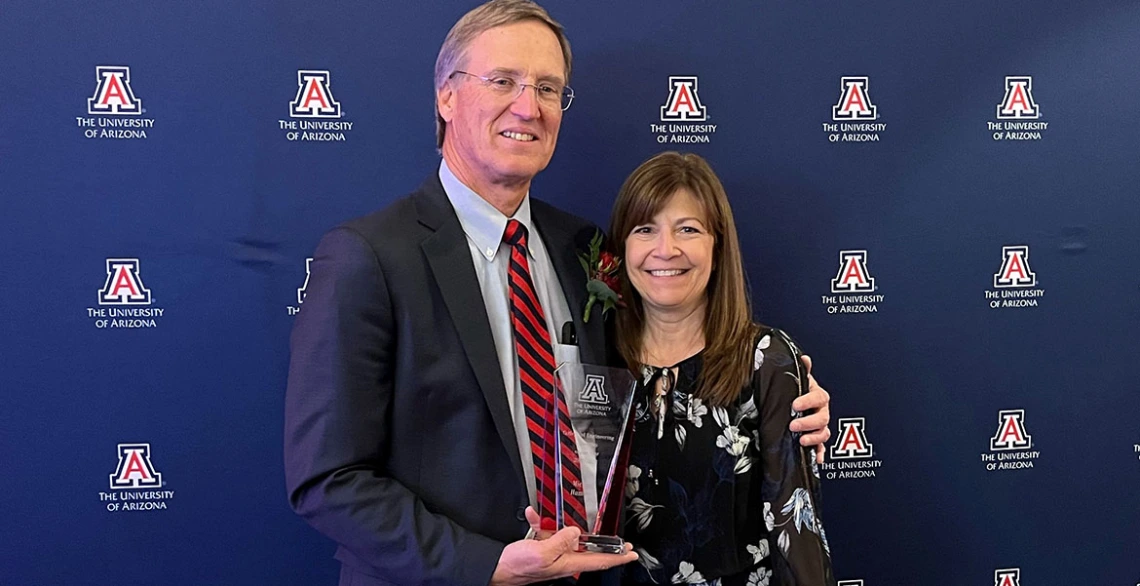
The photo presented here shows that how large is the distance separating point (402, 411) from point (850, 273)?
5.06ft

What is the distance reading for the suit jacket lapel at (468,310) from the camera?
1.80 m

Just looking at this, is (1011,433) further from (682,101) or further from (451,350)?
(451,350)

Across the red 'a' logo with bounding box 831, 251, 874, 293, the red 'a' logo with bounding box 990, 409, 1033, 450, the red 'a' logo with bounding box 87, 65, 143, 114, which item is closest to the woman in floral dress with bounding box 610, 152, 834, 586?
the red 'a' logo with bounding box 831, 251, 874, 293

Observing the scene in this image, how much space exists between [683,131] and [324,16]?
41.1 inches

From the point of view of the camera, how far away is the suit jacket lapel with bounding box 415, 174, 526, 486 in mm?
1802

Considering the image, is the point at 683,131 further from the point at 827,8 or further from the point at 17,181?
the point at 17,181

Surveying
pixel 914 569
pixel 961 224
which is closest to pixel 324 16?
pixel 961 224

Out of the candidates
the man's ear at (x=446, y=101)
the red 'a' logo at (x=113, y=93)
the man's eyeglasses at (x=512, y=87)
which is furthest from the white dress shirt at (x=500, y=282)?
the red 'a' logo at (x=113, y=93)

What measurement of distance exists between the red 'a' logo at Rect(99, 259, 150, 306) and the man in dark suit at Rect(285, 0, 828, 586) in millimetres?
850

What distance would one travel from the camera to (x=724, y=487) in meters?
1.98

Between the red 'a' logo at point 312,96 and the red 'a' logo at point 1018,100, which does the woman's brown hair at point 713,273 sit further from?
the red 'a' logo at point 1018,100

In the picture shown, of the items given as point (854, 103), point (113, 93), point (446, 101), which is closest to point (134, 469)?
point (113, 93)

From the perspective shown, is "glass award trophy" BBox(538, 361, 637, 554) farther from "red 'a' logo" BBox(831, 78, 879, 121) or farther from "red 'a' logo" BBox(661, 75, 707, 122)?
"red 'a' logo" BBox(831, 78, 879, 121)

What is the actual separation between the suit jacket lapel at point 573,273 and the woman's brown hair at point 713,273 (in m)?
0.10
